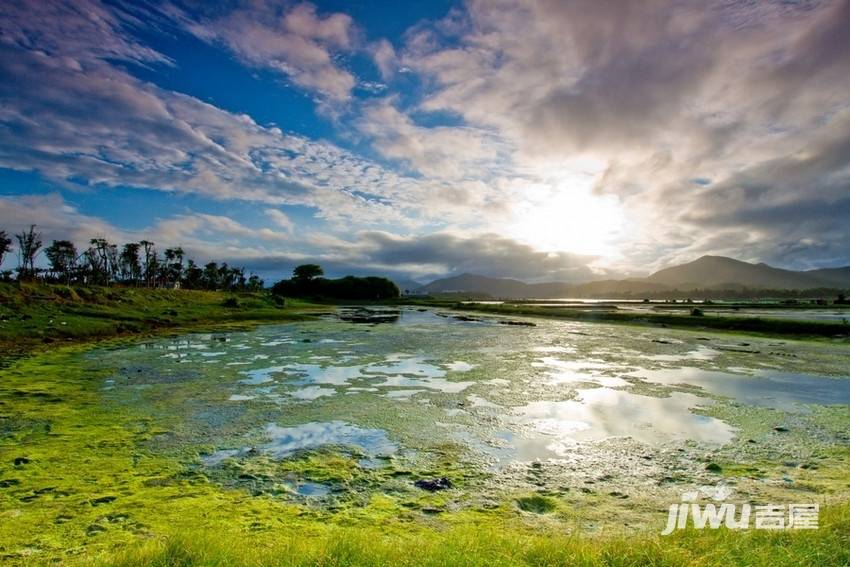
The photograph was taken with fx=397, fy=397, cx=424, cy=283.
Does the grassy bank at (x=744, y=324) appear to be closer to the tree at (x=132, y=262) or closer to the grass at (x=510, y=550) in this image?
the grass at (x=510, y=550)

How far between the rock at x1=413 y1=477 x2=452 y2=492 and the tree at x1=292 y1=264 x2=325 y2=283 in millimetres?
148437

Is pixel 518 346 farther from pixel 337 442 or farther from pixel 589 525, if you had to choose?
pixel 589 525

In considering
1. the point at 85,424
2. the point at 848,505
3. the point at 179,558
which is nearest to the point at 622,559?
the point at 848,505

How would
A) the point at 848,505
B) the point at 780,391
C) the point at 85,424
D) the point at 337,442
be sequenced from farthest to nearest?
the point at 780,391
the point at 85,424
the point at 337,442
the point at 848,505

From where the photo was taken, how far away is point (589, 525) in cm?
597

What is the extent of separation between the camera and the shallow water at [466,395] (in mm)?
9484

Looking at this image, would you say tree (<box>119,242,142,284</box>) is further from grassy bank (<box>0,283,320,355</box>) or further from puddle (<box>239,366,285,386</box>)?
puddle (<box>239,366,285,386</box>)

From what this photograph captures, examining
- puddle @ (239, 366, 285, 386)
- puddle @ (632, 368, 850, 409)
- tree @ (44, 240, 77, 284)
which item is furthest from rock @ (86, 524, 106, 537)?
tree @ (44, 240, 77, 284)

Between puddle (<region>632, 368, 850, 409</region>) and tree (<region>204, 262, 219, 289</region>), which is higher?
tree (<region>204, 262, 219, 289</region>)

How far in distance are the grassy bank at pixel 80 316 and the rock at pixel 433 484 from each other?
25391mm

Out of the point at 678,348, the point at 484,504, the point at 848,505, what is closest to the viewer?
the point at 848,505

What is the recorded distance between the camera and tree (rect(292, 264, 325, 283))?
493 feet

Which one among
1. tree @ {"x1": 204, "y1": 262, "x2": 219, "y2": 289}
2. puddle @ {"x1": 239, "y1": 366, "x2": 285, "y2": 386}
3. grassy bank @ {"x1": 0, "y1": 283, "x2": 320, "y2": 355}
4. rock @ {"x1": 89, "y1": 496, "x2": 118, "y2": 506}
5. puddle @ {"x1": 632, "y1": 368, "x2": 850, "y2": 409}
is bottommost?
puddle @ {"x1": 632, "y1": 368, "x2": 850, "y2": 409}

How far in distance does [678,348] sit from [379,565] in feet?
89.7
